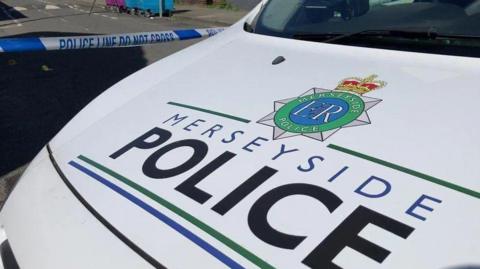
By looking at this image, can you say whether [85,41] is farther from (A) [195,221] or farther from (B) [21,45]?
(A) [195,221]

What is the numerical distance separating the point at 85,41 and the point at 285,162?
3.51 metres

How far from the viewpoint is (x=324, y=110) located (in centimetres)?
154

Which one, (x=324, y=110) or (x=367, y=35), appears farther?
(x=367, y=35)

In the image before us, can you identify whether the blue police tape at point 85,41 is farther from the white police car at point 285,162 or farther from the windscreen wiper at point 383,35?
the white police car at point 285,162

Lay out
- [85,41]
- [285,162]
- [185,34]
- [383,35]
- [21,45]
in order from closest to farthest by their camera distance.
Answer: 1. [285,162]
2. [383,35]
3. [21,45]
4. [85,41]
5. [185,34]

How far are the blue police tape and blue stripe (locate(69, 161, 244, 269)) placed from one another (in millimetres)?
2842

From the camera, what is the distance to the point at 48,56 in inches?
362

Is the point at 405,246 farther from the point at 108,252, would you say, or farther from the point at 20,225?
the point at 20,225

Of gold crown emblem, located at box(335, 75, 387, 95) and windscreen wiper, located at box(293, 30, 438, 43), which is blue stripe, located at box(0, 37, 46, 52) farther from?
gold crown emblem, located at box(335, 75, 387, 95)

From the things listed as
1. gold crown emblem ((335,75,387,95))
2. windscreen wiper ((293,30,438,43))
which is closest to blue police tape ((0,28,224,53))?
windscreen wiper ((293,30,438,43))

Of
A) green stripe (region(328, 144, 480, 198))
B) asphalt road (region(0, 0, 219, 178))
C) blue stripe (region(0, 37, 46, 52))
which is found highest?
green stripe (region(328, 144, 480, 198))

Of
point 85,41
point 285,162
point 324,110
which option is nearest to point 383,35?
point 324,110

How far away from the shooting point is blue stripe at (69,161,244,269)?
1092 millimetres

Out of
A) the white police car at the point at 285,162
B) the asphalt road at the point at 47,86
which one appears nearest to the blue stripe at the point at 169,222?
the white police car at the point at 285,162
